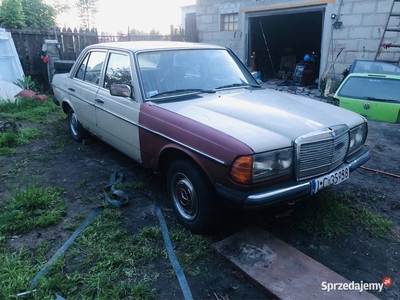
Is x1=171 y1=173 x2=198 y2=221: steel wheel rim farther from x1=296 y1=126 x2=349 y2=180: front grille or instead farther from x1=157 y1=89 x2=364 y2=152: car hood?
x1=296 y1=126 x2=349 y2=180: front grille

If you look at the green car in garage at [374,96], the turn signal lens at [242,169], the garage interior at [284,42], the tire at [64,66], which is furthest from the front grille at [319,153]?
the garage interior at [284,42]

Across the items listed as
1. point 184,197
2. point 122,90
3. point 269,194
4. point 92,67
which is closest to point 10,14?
point 92,67

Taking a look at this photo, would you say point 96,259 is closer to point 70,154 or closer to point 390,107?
point 70,154

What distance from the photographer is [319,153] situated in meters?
2.62

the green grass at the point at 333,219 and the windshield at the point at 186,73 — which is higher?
the windshield at the point at 186,73

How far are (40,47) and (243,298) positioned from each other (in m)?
10.1

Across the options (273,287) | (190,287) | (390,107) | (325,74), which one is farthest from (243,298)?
(325,74)

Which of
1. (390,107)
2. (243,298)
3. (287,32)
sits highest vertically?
(287,32)

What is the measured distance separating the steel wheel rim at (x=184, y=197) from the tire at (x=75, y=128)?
9.68ft

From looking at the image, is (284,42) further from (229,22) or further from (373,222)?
(373,222)

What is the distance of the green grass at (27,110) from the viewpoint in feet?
22.9

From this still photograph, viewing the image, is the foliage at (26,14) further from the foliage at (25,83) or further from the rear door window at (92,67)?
the rear door window at (92,67)

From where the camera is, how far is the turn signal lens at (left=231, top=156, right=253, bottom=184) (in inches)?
92.4

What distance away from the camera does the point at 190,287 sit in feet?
7.82
